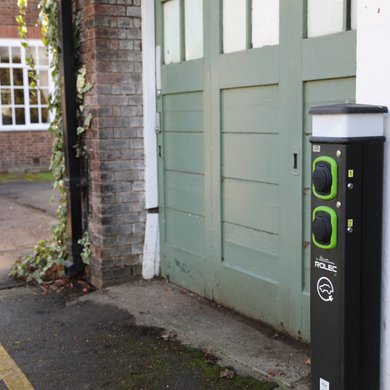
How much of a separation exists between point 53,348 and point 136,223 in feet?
5.15

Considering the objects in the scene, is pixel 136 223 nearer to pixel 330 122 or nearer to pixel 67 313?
pixel 67 313

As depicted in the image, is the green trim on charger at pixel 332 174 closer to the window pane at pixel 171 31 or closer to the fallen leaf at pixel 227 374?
the fallen leaf at pixel 227 374

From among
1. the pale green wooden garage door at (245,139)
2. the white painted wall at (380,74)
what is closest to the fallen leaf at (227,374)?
the pale green wooden garage door at (245,139)

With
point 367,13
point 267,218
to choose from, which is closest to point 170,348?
point 267,218

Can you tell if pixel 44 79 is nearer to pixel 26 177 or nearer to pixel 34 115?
pixel 34 115

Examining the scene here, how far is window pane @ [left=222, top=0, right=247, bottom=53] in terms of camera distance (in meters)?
4.39

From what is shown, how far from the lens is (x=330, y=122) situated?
2777 mm

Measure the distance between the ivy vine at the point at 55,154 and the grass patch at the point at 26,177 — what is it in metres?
8.64

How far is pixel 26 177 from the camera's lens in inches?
595

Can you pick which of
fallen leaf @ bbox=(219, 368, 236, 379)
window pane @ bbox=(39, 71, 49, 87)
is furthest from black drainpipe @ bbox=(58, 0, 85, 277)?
window pane @ bbox=(39, 71, 49, 87)

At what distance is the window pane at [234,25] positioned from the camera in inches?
173

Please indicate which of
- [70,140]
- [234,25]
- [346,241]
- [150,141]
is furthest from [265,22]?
[70,140]

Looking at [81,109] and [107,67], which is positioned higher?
[107,67]

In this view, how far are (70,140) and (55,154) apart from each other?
0.43 metres
